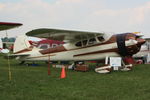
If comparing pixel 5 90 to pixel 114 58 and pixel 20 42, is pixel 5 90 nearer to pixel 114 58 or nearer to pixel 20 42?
pixel 114 58

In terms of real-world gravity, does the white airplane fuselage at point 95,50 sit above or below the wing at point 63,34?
below

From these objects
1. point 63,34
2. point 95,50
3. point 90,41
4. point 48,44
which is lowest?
point 95,50

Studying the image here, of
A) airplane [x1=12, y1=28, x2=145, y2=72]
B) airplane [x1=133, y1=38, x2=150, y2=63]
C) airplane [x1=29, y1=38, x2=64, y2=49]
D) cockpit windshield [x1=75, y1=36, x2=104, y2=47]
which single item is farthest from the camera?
airplane [x1=29, y1=38, x2=64, y2=49]

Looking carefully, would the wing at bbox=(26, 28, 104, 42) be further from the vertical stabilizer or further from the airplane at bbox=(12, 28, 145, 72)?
the vertical stabilizer

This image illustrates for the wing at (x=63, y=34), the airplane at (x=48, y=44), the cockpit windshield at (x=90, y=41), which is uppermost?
the wing at (x=63, y=34)

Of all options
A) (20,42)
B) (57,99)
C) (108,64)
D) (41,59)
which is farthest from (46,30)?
(20,42)

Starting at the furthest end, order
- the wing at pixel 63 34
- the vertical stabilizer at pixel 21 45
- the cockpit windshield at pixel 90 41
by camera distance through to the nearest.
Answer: the vertical stabilizer at pixel 21 45 < the cockpit windshield at pixel 90 41 < the wing at pixel 63 34

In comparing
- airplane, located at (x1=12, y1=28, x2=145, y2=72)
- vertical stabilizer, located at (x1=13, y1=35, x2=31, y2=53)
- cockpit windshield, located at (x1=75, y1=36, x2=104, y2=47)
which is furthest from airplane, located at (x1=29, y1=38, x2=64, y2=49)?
cockpit windshield, located at (x1=75, y1=36, x2=104, y2=47)

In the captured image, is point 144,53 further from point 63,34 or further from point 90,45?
point 63,34

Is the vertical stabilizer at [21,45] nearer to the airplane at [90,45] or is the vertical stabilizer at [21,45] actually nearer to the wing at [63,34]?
the airplane at [90,45]

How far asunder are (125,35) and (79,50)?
2.99 m

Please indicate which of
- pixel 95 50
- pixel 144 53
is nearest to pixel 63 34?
pixel 95 50

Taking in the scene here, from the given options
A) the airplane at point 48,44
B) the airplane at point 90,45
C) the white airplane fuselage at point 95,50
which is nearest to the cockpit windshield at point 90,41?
the airplane at point 90,45

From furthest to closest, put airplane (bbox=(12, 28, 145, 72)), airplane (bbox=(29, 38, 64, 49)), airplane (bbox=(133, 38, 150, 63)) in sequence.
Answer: airplane (bbox=(29, 38, 64, 49)) → airplane (bbox=(133, 38, 150, 63)) → airplane (bbox=(12, 28, 145, 72))
